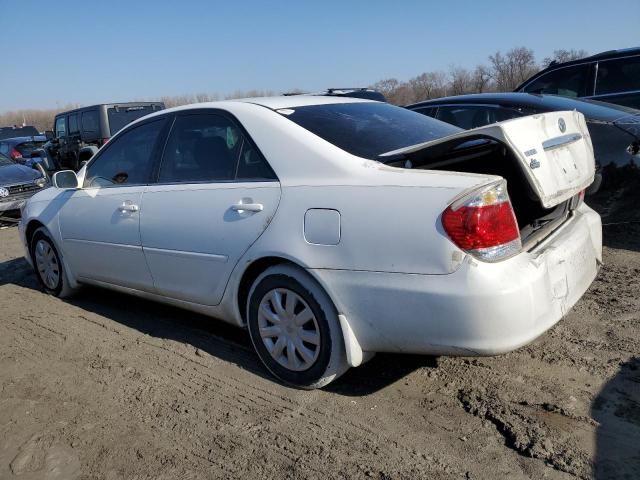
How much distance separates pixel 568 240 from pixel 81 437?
8.97ft

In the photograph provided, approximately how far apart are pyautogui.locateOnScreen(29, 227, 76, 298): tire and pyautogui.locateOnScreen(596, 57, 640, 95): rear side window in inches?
271

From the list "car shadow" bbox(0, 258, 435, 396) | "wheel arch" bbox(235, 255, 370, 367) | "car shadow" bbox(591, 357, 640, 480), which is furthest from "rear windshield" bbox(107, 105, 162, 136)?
"car shadow" bbox(591, 357, 640, 480)

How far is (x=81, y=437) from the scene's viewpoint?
297 centimetres

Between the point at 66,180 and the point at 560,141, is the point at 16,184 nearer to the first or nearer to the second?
the point at 66,180

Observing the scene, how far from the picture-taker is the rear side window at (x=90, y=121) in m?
13.9

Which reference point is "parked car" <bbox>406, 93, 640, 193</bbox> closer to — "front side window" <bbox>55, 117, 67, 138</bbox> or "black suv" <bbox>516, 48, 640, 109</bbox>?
"black suv" <bbox>516, 48, 640, 109</bbox>

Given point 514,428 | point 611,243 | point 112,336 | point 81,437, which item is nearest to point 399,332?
point 514,428

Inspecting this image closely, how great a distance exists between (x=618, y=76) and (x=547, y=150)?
5.72m

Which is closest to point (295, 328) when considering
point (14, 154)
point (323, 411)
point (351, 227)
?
point (323, 411)

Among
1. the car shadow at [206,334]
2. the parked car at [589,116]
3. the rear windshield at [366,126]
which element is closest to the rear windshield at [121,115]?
the car shadow at [206,334]

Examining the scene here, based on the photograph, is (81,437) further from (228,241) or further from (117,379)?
(228,241)

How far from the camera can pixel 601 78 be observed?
25.5ft

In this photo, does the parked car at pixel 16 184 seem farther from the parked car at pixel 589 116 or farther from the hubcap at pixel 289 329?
the hubcap at pixel 289 329

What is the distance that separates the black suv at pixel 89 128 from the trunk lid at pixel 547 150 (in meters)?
11.7
